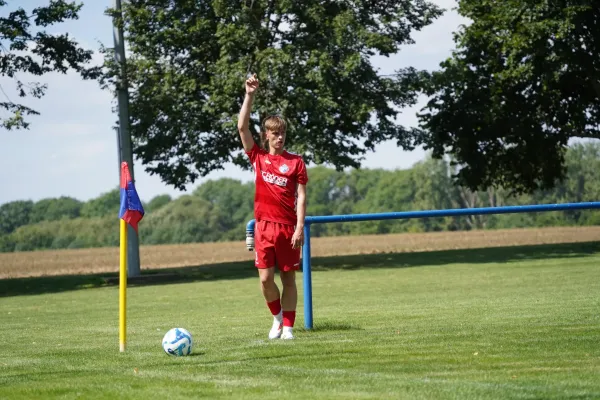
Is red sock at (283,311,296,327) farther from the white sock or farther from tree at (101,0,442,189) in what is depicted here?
tree at (101,0,442,189)

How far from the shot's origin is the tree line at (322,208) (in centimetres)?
9312

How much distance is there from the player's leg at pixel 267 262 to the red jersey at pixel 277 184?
13 cm

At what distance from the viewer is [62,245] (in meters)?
91.7

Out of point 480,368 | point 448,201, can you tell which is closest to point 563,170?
point 480,368

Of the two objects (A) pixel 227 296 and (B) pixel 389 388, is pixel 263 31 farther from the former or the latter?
(B) pixel 389 388

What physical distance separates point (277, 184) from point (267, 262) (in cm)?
81

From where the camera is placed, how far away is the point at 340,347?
9.47 meters

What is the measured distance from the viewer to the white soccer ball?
9.35 metres

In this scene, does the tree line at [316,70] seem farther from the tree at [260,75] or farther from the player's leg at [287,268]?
the player's leg at [287,268]

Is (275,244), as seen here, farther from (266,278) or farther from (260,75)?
(260,75)

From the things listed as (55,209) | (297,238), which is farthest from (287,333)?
(55,209)

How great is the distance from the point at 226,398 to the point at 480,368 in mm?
2212

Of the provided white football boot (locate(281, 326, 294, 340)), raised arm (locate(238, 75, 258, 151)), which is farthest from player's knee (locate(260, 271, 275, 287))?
raised arm (locate(238, 75, 258, 151))

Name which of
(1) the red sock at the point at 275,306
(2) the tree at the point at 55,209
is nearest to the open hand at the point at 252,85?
(1) the red sock at the point at 275,306
